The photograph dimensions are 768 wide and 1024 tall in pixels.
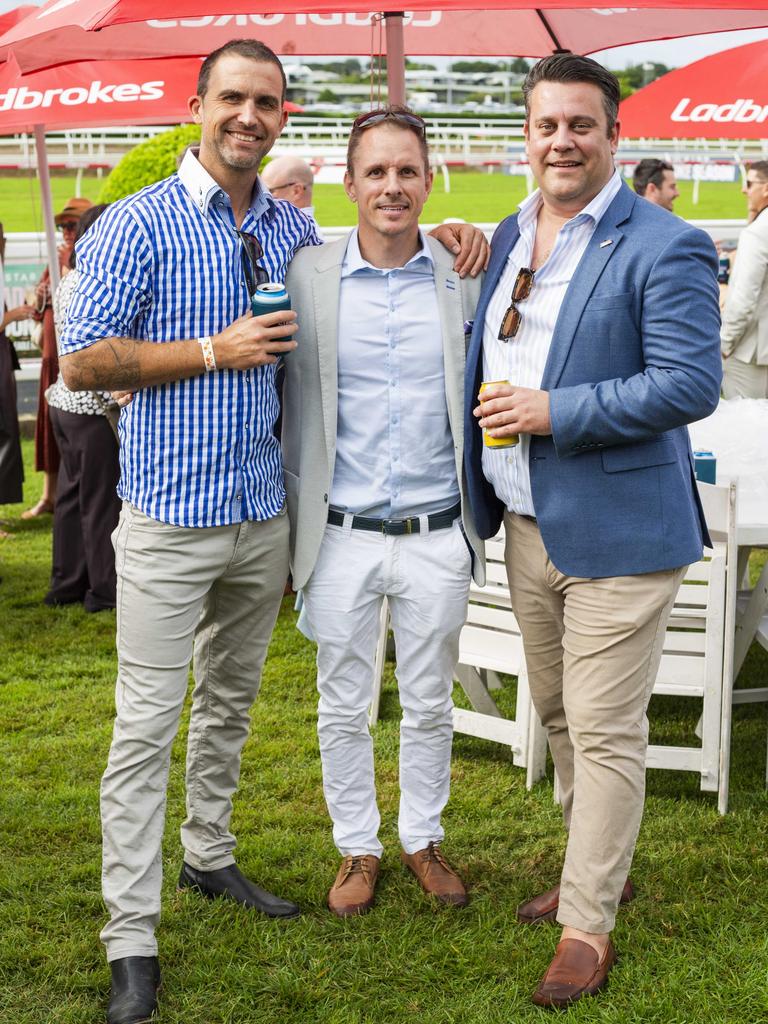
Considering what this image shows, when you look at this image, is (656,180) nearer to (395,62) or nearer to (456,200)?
(395,62)

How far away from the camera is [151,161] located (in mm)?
10688

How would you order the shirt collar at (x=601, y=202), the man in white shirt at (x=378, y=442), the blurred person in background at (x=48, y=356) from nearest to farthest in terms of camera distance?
the shirt collar at (x=601, y=202), the man in white shirt at (x=378, y=442), the blurred person in background at (x=48, y=356)

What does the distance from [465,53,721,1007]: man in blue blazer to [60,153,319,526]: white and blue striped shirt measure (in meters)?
0.65

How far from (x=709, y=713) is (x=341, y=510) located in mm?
1699

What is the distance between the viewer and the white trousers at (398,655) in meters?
3.49

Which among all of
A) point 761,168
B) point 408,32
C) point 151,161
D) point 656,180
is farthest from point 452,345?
point 151,161

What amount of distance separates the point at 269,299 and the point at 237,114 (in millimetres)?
522

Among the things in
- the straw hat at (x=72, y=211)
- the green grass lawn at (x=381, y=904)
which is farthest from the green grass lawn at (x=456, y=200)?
the green grass lawn at (x=381, y=904)

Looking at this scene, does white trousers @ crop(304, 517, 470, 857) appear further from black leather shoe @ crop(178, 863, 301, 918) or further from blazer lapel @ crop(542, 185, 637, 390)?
blazer lapel @ crop(542, 185, 637, 390)

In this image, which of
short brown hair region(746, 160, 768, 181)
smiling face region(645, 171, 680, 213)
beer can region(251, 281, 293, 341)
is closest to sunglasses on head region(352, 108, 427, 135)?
beer can region(251, 281, 293, 341)

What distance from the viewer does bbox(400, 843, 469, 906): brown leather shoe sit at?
375cm

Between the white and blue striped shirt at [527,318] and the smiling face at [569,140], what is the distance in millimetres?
55

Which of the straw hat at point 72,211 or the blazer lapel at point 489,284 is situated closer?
the blazer lapel at point 489,284

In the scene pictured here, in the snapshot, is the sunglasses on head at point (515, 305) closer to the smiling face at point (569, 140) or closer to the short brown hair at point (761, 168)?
the smiling face at point (569, 140)
